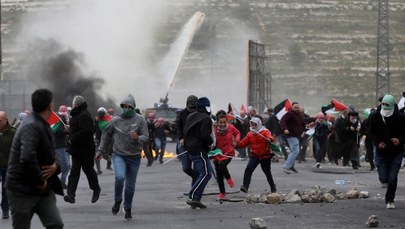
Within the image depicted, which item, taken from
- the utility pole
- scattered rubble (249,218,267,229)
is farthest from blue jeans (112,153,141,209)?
the utility pole

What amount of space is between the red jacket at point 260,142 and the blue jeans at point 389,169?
10.8 feet

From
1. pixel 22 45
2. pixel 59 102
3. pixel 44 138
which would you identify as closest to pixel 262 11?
pixel 22 45

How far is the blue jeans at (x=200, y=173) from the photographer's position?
15789 mm

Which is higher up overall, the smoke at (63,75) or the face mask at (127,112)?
the face mask at (127,112)

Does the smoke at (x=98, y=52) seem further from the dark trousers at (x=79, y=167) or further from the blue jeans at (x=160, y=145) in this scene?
the dark trousers at (x=79, y=167)

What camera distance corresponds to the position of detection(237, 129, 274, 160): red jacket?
725 inches

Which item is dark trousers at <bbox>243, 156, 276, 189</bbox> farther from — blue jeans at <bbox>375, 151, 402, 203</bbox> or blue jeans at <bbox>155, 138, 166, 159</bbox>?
blue jeans at <bbox>155, 138, 166, 159</bbox>

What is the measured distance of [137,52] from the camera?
223 ft

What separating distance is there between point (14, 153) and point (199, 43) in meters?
74.7

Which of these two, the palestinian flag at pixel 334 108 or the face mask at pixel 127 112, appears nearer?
the face mask at pixel 127 112

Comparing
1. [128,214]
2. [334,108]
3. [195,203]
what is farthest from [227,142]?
[334,108]

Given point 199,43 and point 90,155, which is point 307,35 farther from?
point 90,155

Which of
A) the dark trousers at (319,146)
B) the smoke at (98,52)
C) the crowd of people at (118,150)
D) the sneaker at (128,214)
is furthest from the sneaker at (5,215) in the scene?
the smoke at (98,52)

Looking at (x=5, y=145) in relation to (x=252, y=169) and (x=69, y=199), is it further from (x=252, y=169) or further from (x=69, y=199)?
(x=252, y=169)
